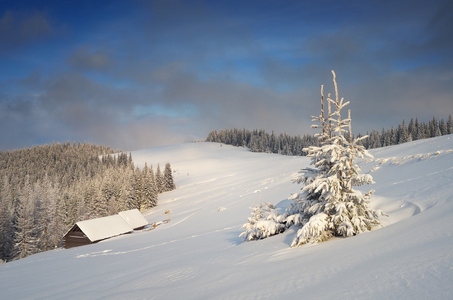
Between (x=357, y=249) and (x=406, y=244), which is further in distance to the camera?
(x=357, y=249)

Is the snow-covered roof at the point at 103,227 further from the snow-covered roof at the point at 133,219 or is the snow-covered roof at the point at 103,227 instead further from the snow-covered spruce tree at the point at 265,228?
the snow-covered spruce tree at the point at 265,228

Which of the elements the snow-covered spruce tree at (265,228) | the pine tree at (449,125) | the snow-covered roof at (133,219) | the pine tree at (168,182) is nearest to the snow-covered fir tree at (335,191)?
the snow-covered spruce tree at (265,228)

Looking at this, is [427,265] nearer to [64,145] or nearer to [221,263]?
[221,263]

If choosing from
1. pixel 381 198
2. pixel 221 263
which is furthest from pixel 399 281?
pixel 381 198

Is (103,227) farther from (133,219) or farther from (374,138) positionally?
(374,138)

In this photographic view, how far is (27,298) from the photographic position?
1279 centimetres

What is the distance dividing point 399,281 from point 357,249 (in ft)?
10.5

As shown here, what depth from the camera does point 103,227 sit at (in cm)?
4291

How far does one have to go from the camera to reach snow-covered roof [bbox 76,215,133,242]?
40.4 metres

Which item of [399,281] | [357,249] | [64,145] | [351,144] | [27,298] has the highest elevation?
[64,145]

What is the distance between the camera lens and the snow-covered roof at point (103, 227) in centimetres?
4044

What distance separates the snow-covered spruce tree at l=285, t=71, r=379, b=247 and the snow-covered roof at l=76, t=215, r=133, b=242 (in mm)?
38856

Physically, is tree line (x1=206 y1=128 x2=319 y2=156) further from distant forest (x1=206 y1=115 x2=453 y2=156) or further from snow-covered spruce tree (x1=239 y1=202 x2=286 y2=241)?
snow-covered spruce tree (x1=239 y1=202 x2=286 y2=241)

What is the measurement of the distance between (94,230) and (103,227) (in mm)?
1679
